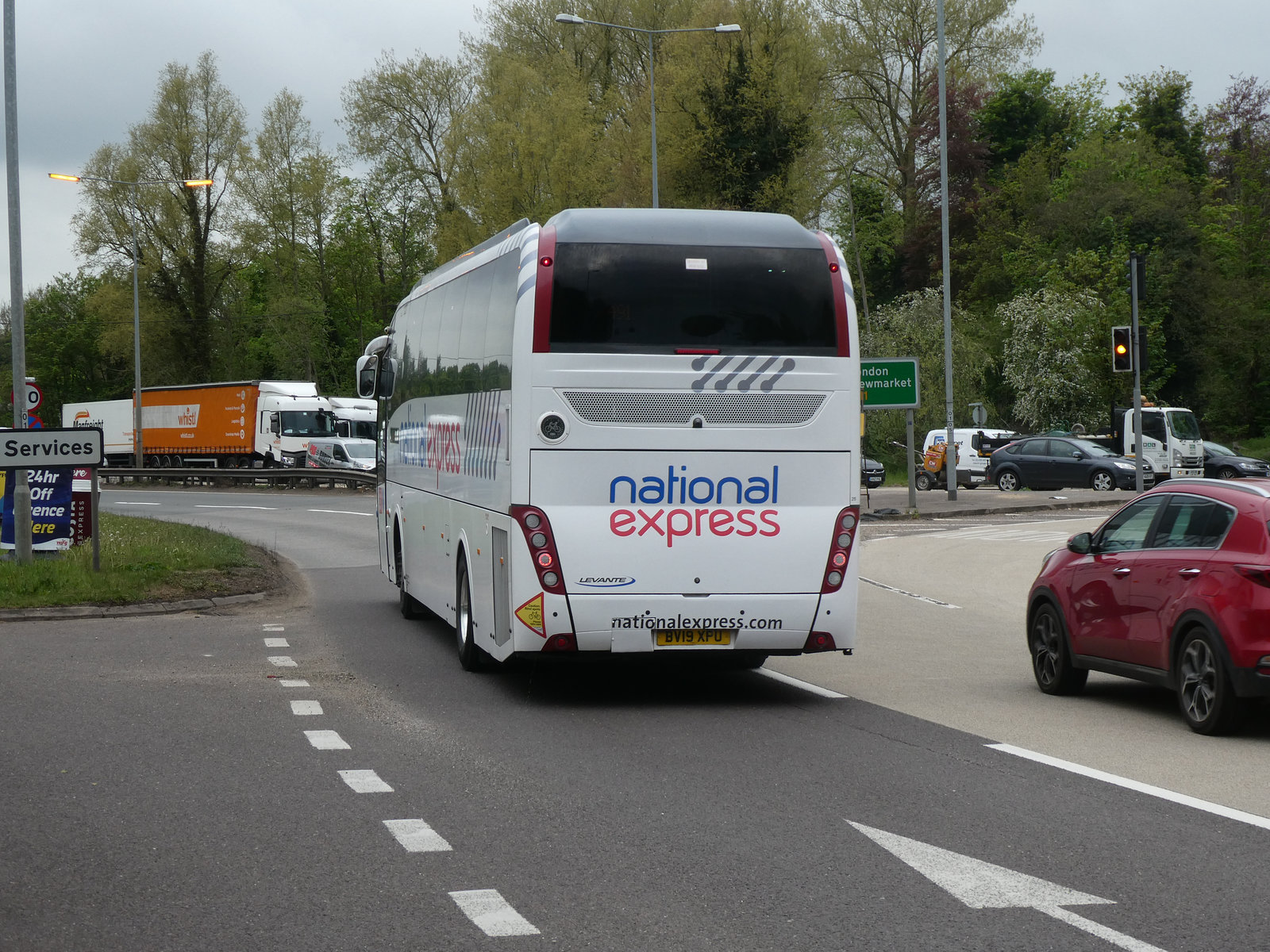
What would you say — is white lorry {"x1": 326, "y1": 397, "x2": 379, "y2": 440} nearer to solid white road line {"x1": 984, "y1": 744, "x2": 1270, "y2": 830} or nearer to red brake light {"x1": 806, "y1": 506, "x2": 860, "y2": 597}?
red brake light {"x1": 806, "y1": 506, "x2": 860, "y2": 597}

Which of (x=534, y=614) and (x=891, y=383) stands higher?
(x=891, y=383)

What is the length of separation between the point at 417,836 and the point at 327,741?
2.63 metres

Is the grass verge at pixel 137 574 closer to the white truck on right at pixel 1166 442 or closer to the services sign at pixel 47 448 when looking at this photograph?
the services sign at pixel 47 448

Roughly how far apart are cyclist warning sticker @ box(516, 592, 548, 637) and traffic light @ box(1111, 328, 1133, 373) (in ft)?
71.9

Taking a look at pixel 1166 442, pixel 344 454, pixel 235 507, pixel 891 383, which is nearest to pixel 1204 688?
pixel 891 383

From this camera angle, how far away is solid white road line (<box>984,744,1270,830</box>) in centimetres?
725

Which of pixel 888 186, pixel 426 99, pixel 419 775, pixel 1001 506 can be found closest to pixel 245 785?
pixel 419 775

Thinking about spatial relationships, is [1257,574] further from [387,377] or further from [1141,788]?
[387,377]

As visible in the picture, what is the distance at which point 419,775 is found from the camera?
826 centimetres

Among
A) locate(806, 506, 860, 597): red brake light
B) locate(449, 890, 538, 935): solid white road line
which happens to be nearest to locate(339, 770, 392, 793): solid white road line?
locate(449, 890, 538, 935): solid white road line

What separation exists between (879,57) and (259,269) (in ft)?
94.5

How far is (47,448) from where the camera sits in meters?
18.7

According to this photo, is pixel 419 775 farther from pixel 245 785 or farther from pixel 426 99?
pixel 426 99

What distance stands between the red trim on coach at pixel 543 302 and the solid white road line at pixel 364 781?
3.40 metres
